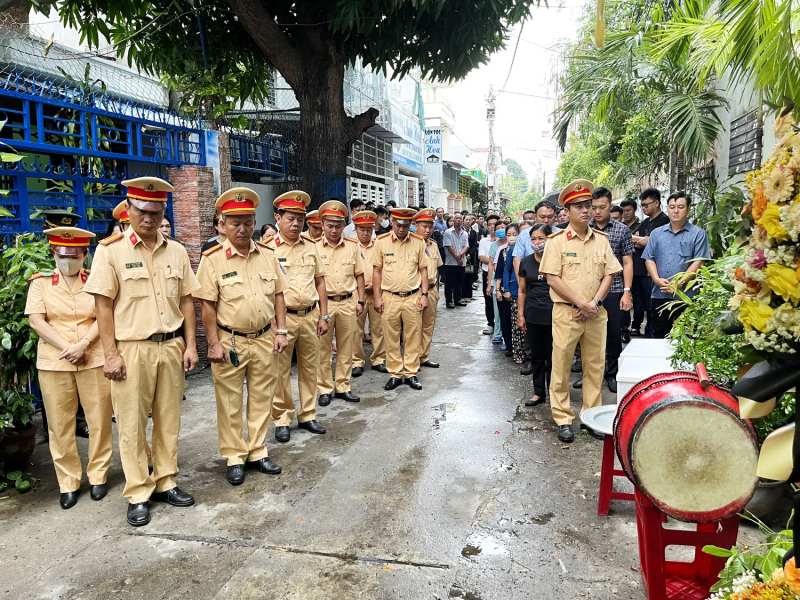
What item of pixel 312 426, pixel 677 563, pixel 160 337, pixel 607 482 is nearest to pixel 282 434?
pixel 312 426

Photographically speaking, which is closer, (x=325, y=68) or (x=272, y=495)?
(x=272, y=495)

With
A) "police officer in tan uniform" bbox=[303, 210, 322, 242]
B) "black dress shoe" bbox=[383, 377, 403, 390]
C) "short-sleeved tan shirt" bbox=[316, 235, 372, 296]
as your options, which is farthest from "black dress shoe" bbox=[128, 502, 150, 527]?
"police officer in tan uniform" bbox=[303, 210, 322, 242]

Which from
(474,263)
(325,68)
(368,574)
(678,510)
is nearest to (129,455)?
(368,574)

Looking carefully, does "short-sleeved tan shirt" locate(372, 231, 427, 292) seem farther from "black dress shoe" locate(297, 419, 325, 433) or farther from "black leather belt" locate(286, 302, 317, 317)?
"black dress shoe" locate(297, 419, 325, 433)

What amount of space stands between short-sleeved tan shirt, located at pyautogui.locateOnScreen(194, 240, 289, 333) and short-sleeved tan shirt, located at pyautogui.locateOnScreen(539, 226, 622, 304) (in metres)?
2.34

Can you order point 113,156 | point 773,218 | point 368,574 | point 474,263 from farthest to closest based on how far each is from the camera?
1. point 474,263
2. point 113,156
3. point 368,574
4. point 773,218

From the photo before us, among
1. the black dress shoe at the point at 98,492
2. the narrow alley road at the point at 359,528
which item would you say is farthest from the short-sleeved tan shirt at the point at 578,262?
the black dress shoe at the point at 98,492

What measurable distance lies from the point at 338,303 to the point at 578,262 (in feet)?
8.61

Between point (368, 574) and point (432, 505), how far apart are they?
91 centimetres

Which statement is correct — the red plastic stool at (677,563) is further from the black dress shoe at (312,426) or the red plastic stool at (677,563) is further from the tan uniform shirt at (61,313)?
the tan uniform shirt at (61,313)

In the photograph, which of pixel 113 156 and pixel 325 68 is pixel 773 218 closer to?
pixel 113 156

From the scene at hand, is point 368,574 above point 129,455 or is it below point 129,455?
below

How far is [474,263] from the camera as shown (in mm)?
16750

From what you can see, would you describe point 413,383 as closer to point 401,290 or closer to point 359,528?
point 401,290
